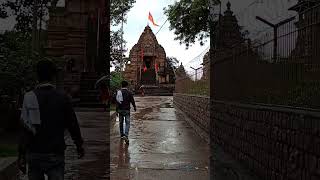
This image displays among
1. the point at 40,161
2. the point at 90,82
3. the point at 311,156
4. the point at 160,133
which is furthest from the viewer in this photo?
the point at 90,82

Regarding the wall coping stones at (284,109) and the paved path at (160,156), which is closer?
the wall coping stones at (284,109)

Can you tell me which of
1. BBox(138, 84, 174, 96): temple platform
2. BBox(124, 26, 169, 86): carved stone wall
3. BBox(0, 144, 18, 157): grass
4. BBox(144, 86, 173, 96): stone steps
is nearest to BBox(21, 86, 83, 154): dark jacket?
BBox(0, 144, 18, 157): grass

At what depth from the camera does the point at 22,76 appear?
12.4 meters

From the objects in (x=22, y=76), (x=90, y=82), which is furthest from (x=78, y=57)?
(x=22, y=76)

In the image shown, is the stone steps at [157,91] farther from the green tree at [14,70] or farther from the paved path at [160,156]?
the green tree at [14,70]

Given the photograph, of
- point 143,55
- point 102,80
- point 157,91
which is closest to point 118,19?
point 102,80

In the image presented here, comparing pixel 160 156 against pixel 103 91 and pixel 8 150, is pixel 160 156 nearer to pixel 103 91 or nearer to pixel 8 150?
pixel 8 150

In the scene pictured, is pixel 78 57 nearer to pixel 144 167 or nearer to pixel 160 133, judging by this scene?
pixel 160 133

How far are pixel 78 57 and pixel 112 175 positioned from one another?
58.5 feet

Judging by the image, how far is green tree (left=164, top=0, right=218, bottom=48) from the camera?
112 feet

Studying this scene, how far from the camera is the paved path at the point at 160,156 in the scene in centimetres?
870

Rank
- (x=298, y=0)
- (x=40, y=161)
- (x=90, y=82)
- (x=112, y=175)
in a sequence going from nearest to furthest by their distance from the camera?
(x=40, y=161)
(x=298, y=0)
(x=112, y=175)
(x=90, y=82)

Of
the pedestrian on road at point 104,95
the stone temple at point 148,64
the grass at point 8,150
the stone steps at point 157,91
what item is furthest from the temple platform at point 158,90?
the grass at point 8,150

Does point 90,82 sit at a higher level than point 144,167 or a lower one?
higher
